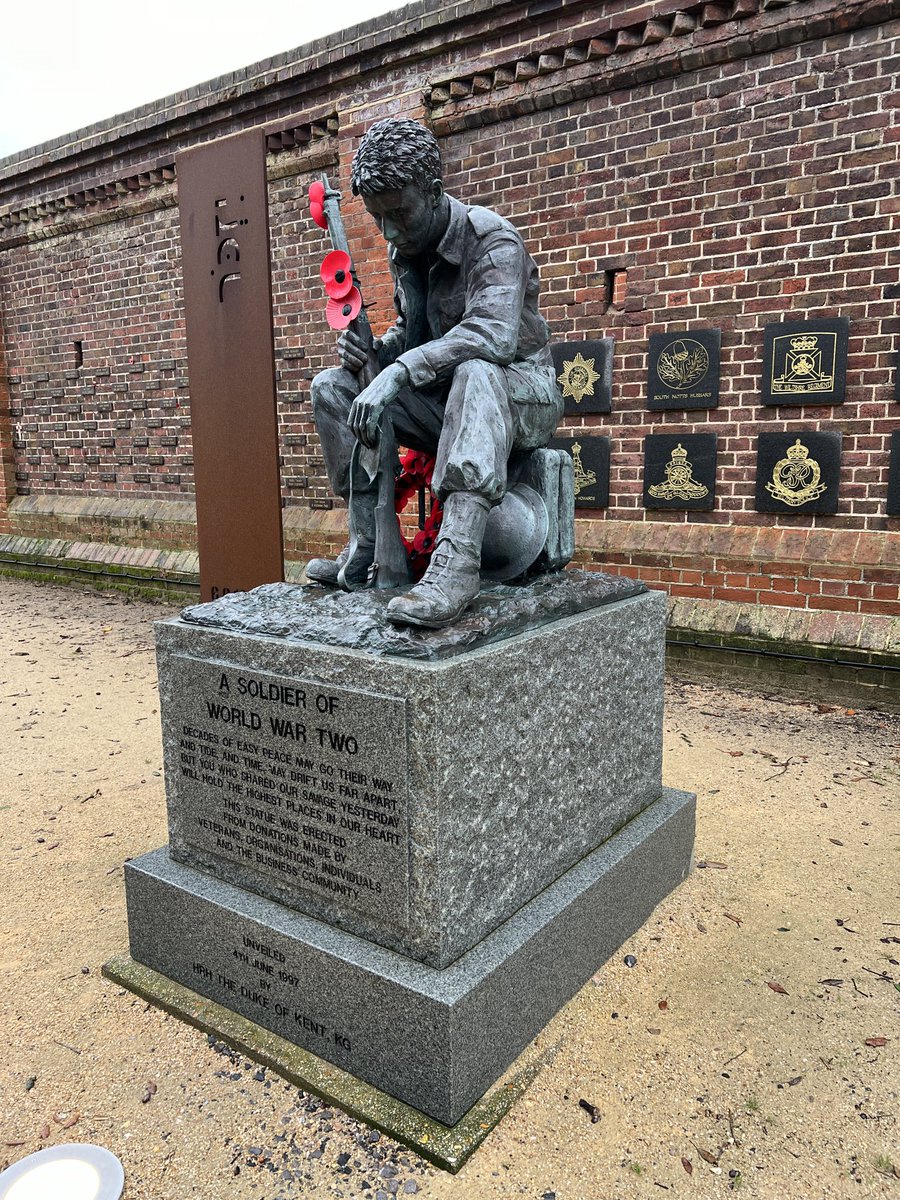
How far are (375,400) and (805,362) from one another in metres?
3.67

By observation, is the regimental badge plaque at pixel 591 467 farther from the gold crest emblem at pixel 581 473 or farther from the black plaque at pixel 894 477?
the black plaque at pixel 894 477

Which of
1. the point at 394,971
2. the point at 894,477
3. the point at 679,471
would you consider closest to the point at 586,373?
the point at 679,471

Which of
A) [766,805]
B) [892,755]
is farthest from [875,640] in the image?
[766,805]

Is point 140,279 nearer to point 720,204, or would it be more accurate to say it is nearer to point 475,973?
point 720,204

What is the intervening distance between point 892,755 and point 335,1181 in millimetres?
→ 3410

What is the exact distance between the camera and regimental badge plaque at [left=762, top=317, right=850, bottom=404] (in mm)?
4793

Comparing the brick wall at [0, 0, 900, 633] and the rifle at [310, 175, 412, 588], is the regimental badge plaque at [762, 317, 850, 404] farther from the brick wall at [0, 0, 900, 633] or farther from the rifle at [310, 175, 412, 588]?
the rifle at [310, 175, 412, 588]

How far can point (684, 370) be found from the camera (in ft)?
17.5

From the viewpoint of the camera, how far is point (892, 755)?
4082 millimetres

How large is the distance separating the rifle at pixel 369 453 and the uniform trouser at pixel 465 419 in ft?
0.25

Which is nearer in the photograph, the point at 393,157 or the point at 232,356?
the point at 393,157

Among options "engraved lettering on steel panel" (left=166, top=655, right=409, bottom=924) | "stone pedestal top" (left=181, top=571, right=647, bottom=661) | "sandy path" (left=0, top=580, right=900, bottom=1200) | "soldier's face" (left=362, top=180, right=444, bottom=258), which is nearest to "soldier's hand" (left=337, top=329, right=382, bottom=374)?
"soldier's face" (left=362, top=180, right=444, bottom=258)

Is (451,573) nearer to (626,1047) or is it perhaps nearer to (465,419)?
(465,419)

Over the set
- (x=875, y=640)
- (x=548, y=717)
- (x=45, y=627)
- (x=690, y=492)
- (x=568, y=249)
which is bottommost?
(x=45, y=627)
